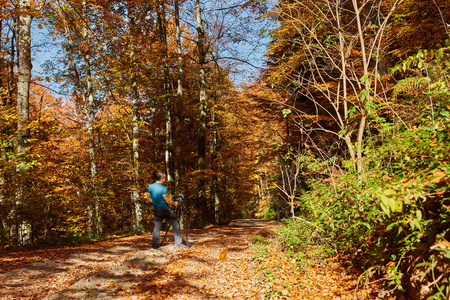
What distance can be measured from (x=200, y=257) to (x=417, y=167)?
4.46 meters

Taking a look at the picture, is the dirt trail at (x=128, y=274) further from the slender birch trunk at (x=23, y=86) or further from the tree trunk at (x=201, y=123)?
the tree trunk at (x=201, y=123)

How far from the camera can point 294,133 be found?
15.0m

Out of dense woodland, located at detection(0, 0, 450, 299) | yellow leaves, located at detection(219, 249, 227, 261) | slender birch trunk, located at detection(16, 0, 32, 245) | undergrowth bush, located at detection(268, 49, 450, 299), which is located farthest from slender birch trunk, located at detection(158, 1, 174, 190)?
undergrowth bush, located at detection(268, 49, 450, 299)

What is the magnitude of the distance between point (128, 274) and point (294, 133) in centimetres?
1232

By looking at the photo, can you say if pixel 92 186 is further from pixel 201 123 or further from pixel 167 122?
pixel 201 123

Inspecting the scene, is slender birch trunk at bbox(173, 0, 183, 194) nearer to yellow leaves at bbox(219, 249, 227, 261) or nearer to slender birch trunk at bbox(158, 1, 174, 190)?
slender birch trunk at bbox(158, 1, 174, 190)

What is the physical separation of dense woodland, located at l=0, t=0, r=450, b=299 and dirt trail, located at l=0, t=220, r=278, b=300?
143 cm

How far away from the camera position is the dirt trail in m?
3.77

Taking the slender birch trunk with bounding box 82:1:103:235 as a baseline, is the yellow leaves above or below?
below

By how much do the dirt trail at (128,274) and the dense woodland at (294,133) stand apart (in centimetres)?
143

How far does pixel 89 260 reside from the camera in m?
5.74

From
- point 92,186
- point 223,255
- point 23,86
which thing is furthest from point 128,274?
point 23,86

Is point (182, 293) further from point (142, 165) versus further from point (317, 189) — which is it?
point (142, 165)

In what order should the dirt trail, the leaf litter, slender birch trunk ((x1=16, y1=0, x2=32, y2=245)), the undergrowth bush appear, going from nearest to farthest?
the undergrowth bush, the leaf litter, the dirt trail, slender birch trunk ((x1=16, y1=0, x2=32, y2=245))
